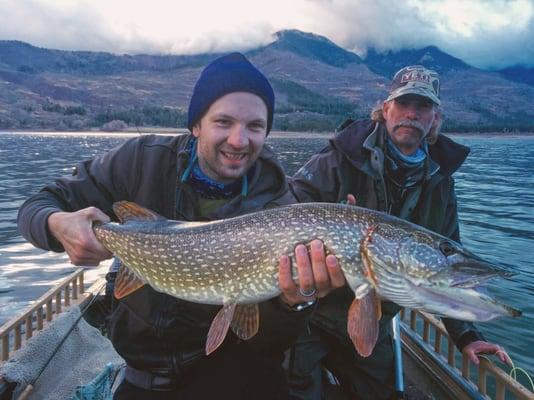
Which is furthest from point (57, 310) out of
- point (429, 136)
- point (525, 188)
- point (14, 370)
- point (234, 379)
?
point (525, 188)

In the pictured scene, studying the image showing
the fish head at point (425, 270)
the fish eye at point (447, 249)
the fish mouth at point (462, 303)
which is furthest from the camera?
the fish eye at point (447, 249)

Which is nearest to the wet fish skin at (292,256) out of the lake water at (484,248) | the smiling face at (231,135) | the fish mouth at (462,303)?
the fish mouth at (462,303)

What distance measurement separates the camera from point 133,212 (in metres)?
2.95

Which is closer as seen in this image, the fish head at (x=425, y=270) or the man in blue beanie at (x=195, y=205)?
the fish head at (x=425, y=270)

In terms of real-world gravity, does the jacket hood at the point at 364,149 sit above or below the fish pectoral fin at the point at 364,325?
above

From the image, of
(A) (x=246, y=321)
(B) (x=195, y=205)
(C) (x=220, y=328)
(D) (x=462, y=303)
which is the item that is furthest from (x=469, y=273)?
(B) (x=195, y=205)

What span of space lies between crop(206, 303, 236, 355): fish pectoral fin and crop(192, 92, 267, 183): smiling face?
89cm

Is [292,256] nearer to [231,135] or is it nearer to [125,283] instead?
[231,135]

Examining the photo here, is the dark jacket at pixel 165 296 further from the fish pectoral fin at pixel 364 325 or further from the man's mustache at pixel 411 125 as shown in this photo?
the man's mustache at pixel 411 125

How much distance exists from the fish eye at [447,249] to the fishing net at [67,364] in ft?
9.54

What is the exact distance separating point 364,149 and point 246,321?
6.64 ft

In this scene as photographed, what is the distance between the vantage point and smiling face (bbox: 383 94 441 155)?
14.1 ft

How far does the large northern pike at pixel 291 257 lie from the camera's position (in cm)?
252

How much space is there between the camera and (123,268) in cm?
300
